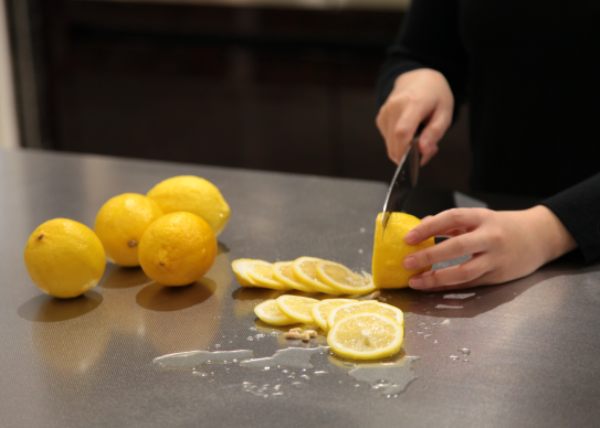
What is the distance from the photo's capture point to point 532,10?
4.92ft

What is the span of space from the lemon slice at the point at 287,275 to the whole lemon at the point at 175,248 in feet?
0.42

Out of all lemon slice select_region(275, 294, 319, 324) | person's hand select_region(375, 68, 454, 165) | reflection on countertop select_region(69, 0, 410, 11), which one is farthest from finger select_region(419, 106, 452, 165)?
reflection on countertop select_region(69, 0, 410, 11)

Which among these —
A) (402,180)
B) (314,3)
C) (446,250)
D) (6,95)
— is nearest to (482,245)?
(446,250)

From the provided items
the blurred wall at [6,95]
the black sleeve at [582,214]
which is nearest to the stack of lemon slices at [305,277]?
the black sleeve at [582,214]

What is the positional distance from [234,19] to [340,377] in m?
2.72

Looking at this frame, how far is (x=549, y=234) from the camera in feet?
3.67

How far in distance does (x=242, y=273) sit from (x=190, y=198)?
0.72 ft

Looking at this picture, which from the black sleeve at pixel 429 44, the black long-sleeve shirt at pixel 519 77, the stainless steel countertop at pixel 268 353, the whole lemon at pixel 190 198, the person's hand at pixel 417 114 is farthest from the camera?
the black sleeve at pixel 429 44

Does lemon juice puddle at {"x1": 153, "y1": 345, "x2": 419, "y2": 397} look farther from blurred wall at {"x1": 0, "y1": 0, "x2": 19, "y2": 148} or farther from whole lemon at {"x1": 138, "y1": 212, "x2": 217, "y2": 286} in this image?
blurred wall at {"x1": 0, "y1": 0, "x2": 19, "y2": 148}

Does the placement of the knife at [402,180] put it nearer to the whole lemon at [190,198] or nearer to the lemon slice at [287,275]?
the lemon slice at [287,275]

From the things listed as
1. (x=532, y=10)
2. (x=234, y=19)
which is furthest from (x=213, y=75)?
(x=532, y=10)

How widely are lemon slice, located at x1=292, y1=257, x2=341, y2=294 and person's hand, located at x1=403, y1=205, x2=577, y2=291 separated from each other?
15cm

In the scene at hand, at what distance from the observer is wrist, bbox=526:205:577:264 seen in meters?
1.11

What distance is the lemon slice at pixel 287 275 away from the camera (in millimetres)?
1080
